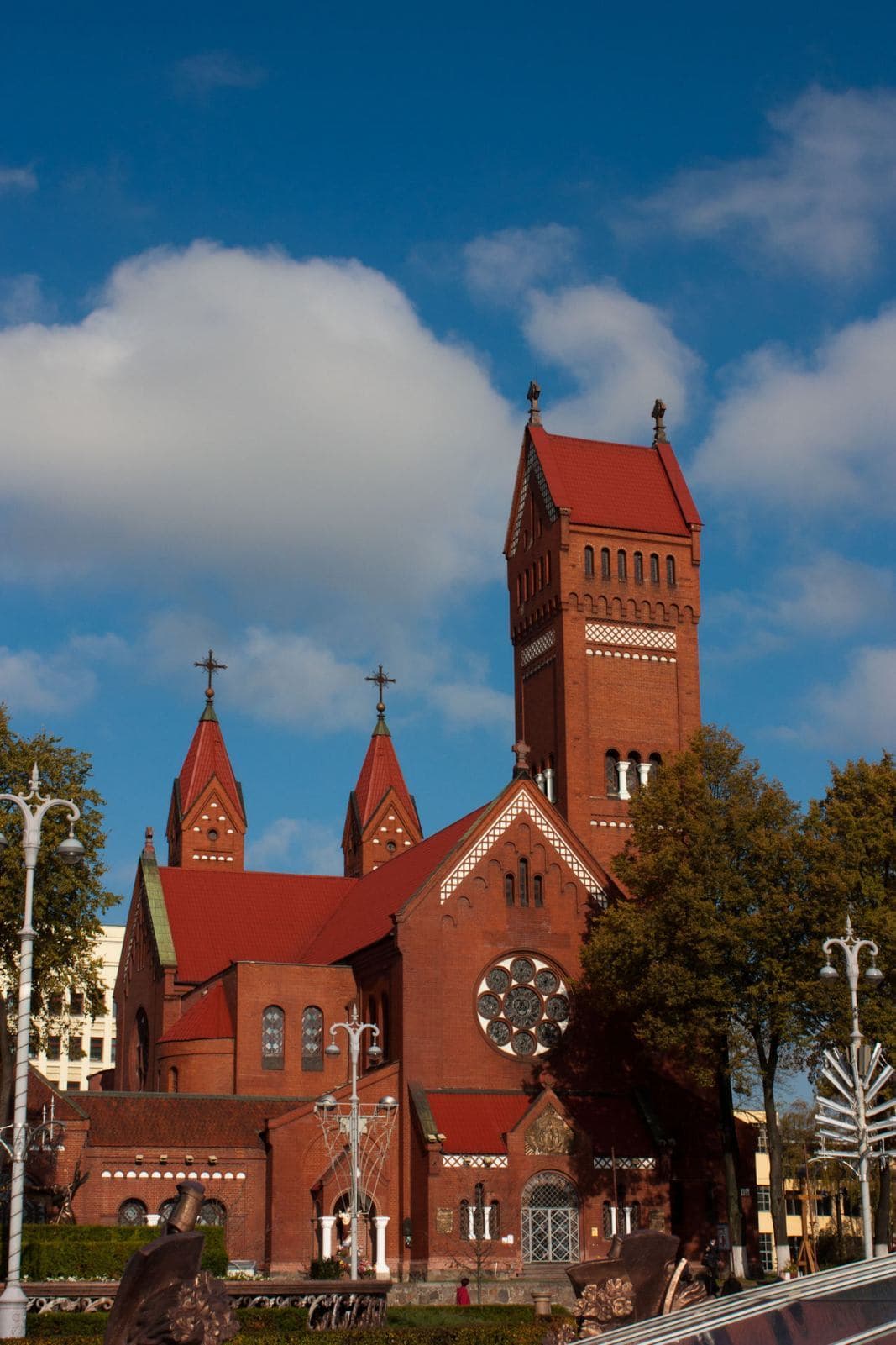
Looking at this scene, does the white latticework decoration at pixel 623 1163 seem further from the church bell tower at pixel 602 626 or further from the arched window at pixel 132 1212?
the arched window at pixel 132 1212

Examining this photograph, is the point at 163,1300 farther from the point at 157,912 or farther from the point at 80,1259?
the point at 157,912

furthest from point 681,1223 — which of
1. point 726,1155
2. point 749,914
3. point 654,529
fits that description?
point 654,529

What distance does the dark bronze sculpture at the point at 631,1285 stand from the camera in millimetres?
18062

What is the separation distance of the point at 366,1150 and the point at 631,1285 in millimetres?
34799

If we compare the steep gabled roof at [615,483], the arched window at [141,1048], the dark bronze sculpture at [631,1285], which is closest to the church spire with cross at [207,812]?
the arched window at [141,1048]

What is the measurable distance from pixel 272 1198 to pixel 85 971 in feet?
29.8

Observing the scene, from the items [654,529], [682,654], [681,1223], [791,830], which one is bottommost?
[681,1223]

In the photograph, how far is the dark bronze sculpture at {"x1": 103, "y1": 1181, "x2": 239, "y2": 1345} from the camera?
14469 millimetres

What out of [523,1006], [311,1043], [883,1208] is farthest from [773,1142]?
[311,1043]

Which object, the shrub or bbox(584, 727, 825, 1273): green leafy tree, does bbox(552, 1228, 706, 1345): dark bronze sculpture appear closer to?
the shrub

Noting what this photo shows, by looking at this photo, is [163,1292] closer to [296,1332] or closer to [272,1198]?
[296,1332]

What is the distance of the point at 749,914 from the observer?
49000mm

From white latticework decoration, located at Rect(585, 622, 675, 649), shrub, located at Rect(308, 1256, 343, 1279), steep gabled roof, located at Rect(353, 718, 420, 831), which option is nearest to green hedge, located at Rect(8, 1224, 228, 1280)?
shrub, located at Rect(308, 1256, 343, 1279)

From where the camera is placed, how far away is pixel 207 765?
278 feet
